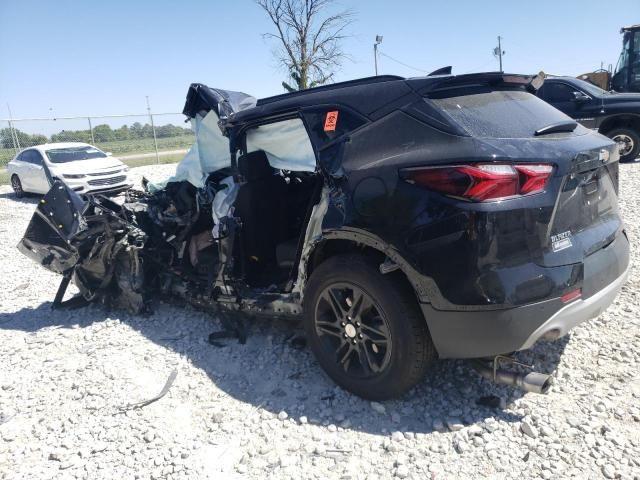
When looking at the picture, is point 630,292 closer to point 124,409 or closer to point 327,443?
point 327,443

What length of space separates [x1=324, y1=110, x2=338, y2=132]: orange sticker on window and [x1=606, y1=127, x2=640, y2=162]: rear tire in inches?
409

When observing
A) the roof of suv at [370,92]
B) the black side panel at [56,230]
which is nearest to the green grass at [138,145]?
the black side panel at [56,230]

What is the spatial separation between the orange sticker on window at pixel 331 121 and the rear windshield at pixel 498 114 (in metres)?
0.65

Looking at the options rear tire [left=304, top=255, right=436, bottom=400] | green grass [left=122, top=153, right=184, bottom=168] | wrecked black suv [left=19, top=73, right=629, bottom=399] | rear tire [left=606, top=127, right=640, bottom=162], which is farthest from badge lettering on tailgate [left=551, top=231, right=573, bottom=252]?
green grass [left=122, top=153, right=184, bottom=168]

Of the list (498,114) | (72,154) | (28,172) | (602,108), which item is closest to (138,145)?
(28,172)

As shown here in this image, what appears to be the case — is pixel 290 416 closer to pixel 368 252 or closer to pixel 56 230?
pixel 368 252

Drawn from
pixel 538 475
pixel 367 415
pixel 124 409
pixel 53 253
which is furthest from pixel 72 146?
pixel 538 475

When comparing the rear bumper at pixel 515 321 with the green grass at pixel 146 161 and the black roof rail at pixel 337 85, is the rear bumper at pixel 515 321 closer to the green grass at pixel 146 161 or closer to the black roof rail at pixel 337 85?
the black roof rail at pixel 337 85

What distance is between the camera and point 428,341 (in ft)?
9.09

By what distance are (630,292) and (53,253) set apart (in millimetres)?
5431

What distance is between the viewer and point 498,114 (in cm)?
279

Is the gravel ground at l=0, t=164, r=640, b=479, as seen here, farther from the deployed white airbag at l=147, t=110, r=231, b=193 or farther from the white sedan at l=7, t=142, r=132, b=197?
the white sedan at l=7, t=142, r=132, b=197

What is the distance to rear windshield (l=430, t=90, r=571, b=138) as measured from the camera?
8.66 feet

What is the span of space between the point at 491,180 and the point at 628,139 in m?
10.9
